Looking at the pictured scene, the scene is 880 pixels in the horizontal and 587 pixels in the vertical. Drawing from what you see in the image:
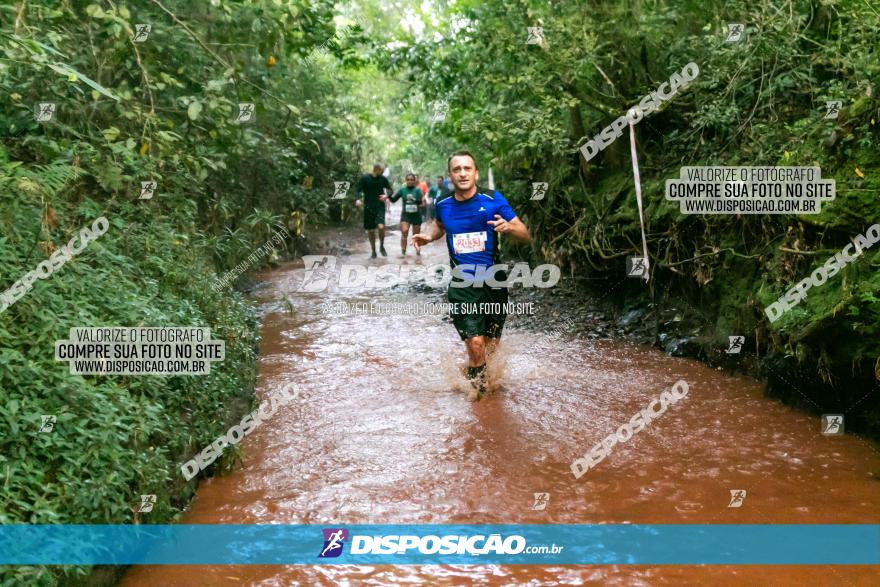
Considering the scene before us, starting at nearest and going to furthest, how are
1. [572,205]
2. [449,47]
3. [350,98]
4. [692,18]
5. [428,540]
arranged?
[428,540], [692,18], [572,205], [449,47], [350,98]

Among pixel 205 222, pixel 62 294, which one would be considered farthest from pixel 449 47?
pixel 62 294

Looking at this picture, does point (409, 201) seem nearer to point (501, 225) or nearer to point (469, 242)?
point (469, 242)

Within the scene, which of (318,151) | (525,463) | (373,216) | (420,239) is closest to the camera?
(525,463)

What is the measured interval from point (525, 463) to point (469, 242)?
2113mm

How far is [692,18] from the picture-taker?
935 cm

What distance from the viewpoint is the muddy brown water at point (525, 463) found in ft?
12.6

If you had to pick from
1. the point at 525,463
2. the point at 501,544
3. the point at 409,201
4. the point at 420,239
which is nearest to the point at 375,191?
the point at 409,201

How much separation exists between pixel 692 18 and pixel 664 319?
13.2ft

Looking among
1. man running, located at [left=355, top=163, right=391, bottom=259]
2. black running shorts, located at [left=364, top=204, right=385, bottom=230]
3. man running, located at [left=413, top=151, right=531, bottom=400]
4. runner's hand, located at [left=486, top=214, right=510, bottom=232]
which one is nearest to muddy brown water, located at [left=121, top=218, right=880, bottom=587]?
man running, located at [left=413, top=151, right=531, bottom=400]

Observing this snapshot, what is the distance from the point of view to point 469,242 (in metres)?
6.41

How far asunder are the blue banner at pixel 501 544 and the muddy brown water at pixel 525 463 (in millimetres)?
85

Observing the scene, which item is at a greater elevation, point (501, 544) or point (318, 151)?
point (318, 151)

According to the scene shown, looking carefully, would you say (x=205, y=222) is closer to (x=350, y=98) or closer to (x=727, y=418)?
(x=727, y=418)

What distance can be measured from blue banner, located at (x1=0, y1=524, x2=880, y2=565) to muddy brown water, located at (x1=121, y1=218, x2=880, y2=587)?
0.08 metres
